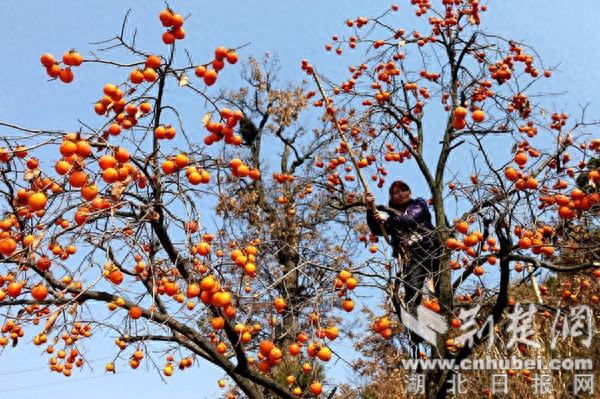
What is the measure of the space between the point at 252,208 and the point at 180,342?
760cm

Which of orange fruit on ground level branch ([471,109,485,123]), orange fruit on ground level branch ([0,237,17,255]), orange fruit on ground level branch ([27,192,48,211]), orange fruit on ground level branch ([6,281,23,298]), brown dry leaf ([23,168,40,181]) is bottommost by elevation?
orange fruit on ground level branch ([6,281,23,298])

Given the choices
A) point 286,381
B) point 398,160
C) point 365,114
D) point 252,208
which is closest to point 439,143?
point 398,160

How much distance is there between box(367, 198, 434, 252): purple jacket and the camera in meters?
4.71

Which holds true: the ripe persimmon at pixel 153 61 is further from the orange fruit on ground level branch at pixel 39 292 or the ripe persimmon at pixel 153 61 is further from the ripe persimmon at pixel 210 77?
the orange fruit on ground level branch at pixel 39 292

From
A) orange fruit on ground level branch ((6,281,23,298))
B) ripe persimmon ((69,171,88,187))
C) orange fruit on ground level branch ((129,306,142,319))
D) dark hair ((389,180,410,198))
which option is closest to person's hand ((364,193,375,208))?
dark hair ((389,180,410,198))

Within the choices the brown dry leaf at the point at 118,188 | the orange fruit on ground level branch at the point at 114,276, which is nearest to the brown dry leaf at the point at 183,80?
the brown dry leaf at the point at 118,188

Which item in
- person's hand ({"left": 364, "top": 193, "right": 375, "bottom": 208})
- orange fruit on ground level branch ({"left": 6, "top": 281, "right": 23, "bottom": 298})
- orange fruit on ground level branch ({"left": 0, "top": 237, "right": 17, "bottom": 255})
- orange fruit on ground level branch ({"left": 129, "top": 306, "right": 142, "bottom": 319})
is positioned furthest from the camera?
person's hand ({"left": 364, "top": 193, "right": 375, "bottom": 208})

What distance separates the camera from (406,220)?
4.80 meters

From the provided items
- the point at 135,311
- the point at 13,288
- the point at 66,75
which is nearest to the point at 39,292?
the point at 13,288

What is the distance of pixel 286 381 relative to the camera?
504 cm

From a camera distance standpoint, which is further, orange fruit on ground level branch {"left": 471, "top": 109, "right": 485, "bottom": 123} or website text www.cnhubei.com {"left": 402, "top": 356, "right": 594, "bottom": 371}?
website text www.cnhubei.com {"left": 402, "top": 356, "right": 594, "bottom": 371}

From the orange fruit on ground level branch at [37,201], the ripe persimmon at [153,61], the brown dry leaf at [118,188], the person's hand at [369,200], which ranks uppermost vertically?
the person's hand at [369,200]

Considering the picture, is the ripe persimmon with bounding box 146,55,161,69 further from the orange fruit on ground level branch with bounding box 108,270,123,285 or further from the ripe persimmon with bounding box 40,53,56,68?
the orange fruit on ground level branch with bounding box 108,270,123,285

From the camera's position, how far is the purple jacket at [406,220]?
4.71 metres
